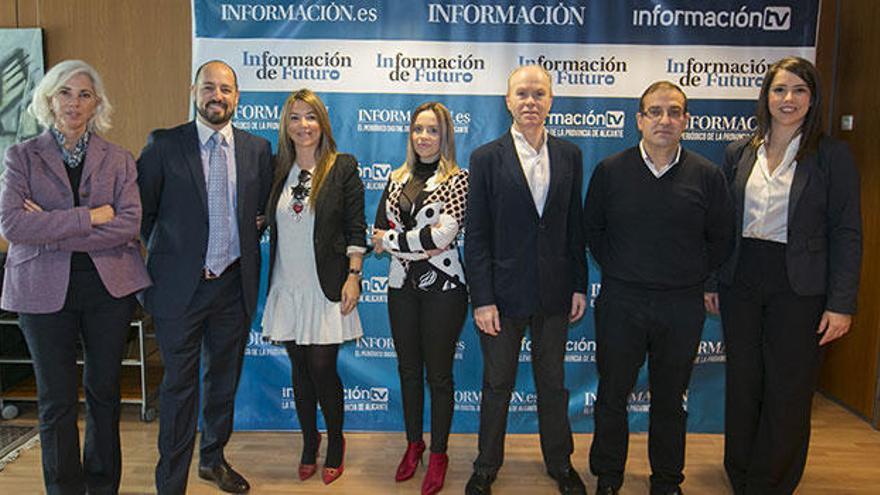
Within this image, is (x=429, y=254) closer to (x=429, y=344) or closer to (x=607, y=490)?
(x=429, y=344)

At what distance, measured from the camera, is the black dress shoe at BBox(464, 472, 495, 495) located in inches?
114

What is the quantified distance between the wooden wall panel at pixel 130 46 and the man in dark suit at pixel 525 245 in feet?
7.80

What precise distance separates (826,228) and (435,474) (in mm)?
1932

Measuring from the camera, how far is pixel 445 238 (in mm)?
2771

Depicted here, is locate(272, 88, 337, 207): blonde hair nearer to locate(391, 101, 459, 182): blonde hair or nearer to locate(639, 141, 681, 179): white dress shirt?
locate(391, 101, 459, 182): blonde hair

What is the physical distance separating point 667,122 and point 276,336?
1.84 m

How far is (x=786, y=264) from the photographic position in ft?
8.43

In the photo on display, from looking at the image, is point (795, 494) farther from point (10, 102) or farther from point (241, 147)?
point (10, 102)

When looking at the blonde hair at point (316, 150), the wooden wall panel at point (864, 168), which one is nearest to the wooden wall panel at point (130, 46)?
the blonde hair at point (316, 150)

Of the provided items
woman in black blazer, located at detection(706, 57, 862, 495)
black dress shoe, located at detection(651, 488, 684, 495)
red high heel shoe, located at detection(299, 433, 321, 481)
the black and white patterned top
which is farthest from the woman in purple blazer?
woman in black blazer, located at detection(706, 57, 862, 495)

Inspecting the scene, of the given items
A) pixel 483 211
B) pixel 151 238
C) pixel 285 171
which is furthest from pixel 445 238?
pixel 151 238

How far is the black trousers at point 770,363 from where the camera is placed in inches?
103

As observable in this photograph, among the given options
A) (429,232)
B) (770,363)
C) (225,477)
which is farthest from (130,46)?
(770,363)

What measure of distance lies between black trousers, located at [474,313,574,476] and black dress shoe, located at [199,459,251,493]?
108cm
